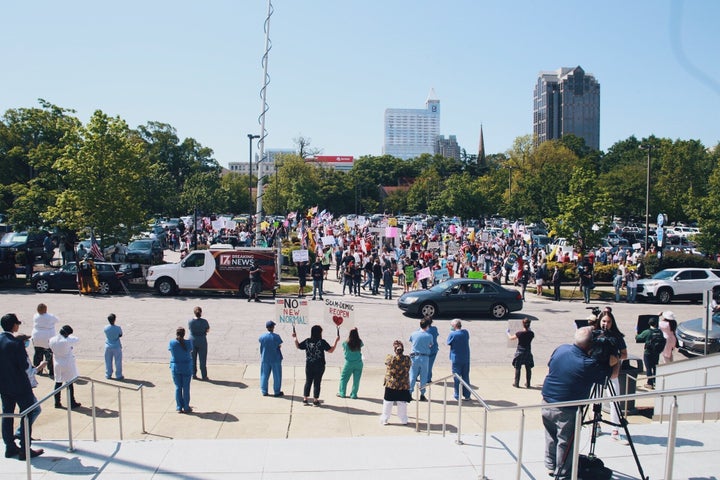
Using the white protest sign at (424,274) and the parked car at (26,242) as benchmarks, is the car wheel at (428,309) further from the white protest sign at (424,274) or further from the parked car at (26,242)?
the parked car at (26,242)

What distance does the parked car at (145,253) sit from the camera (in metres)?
33.7

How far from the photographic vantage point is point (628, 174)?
7006 cm

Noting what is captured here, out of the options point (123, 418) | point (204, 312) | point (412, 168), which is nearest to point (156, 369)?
point (123, 418)

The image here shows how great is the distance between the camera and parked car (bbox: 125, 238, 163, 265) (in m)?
33.7

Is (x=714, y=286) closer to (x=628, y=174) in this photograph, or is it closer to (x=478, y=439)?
(x=478, y=439)

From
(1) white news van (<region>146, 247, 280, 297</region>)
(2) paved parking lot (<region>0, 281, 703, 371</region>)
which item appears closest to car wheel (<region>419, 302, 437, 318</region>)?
(2) paved parking lot (<region>0, 281, 703, 371</region>)

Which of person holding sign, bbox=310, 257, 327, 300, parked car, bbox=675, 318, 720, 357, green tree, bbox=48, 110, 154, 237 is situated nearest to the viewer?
parked car, bbox=675, 318, 720, 357

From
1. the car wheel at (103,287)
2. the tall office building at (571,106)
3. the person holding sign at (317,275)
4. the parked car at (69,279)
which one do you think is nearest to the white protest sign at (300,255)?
the person holding sign at (317,275)

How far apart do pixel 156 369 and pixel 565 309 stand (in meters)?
15.8

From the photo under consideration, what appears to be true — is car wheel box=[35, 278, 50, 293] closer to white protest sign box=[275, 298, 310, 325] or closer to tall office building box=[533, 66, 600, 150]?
white protest sign box=[275, 298, 310, 325]

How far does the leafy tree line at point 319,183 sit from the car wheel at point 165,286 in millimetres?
4353

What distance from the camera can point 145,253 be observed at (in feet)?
112

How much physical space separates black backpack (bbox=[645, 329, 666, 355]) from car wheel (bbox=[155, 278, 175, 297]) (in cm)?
1799

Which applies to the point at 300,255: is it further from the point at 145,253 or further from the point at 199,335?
the point at 145,253
